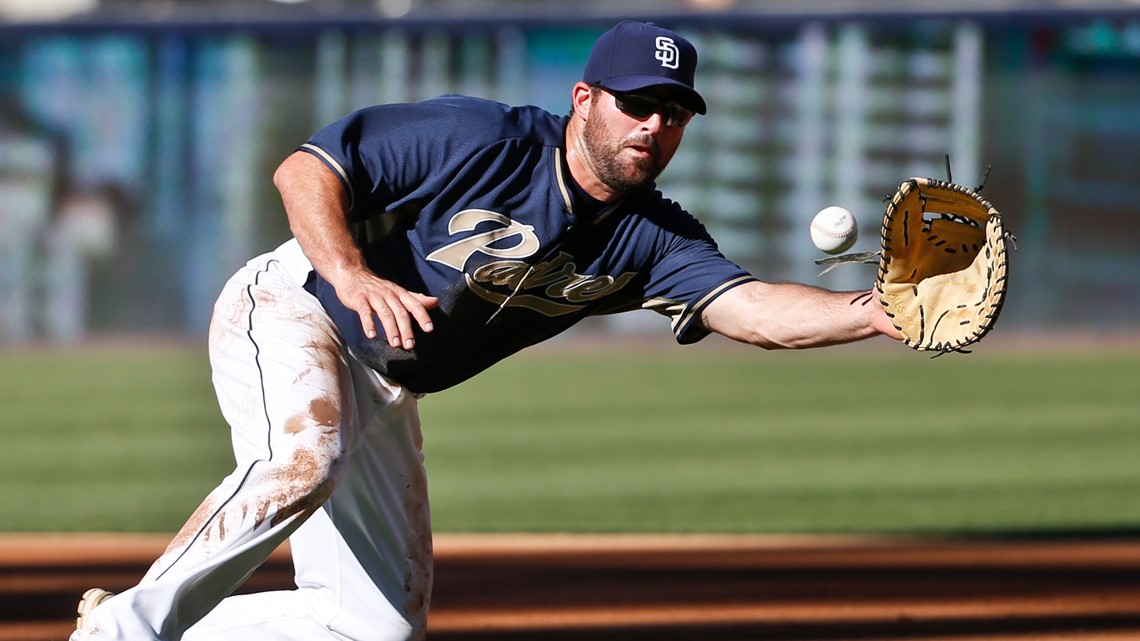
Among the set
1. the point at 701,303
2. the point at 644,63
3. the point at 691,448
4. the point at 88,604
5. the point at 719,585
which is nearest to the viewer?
the point at 88,604

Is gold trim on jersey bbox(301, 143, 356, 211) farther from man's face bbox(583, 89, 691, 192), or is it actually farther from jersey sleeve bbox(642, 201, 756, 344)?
jersey sleeve bbox(642, 201, 756, 344)

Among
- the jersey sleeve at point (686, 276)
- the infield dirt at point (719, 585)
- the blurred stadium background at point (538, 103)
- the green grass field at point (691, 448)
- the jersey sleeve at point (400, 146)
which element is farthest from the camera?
the blurred stadium background at point (538, 103)

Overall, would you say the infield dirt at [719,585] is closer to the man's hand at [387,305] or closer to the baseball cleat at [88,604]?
the baseball cleat at [88,604]

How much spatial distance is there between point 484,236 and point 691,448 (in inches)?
262

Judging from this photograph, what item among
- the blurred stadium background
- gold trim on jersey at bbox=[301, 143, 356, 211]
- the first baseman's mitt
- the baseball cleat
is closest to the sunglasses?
the first baseman's mitt

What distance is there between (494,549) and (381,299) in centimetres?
376

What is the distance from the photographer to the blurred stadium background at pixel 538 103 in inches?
795

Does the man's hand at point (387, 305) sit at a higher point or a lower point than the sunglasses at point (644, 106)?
lower

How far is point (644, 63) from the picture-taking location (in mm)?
3441

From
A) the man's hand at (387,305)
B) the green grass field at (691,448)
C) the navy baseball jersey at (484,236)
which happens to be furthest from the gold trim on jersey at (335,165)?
the green grass field at (691,448)

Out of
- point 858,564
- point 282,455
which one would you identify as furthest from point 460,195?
point 858,564

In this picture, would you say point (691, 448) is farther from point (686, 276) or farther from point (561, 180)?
point (561, 180)

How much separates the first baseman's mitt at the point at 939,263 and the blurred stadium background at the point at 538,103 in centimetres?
1686

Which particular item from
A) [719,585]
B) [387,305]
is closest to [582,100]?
[387,305]
